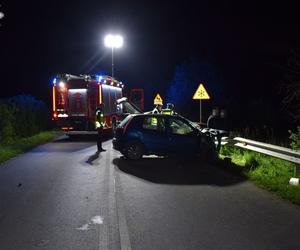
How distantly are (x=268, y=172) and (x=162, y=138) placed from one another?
3751mm

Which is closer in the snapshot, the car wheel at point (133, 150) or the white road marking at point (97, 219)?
the white road marking at point (97, 219)

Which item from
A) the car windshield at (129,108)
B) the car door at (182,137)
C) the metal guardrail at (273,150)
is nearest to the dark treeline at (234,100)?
the car windshield at (129,108)

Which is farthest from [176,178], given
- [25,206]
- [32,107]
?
[32,107]

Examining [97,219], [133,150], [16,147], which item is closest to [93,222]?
[97,219]

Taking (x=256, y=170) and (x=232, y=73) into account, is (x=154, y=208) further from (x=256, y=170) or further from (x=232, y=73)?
(x=232, y=73)

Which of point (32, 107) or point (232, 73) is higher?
point (232, 73)

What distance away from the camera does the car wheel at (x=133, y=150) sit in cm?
1466

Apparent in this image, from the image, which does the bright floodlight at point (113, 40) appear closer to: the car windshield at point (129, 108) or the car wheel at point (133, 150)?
the car windshield at point (129, 108)

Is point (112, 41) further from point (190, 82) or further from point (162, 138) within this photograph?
point (162, 138)

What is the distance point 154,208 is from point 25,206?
224cm

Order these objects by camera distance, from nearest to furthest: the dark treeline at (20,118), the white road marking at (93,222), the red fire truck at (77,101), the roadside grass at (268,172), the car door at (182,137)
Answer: the white road marking at (93,222), the roadside grass at (268,172), the car door at (182,137), the dark treeline at (20,118), the red fire truck at (77,101)

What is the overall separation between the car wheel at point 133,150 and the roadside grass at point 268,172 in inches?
107

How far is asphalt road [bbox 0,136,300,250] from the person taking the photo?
247 inches

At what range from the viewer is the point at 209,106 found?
34375mm
